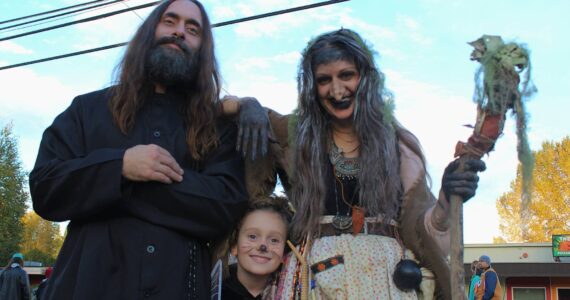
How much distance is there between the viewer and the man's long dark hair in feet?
9.18

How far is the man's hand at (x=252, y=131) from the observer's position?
2885mm

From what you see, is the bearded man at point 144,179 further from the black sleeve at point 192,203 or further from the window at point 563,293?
the window at point 563,293

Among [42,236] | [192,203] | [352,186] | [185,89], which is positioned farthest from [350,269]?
[42,236]

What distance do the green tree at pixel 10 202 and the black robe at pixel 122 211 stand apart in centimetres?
3303

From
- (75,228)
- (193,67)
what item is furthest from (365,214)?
(75,228)

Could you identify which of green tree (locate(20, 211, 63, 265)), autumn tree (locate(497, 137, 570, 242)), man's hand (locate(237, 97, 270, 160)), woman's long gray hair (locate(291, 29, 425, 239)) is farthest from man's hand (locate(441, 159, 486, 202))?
green tree (locate(20, 211, 63, 265))

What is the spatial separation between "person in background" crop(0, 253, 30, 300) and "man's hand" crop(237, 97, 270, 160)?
9.81m

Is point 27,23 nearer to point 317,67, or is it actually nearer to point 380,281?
point 317,67

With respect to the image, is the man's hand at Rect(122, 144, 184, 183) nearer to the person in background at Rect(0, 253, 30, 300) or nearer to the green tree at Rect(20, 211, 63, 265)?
the person in background at Rect(0, 253, 30, 300)

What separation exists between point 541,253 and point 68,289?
66.1 ft

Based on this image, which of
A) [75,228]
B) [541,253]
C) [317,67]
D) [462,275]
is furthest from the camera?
[541,253]

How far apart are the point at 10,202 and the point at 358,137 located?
34.0 metres

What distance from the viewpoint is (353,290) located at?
270 centimetres

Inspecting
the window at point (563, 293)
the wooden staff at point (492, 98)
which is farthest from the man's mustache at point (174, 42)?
the window at point (563, 293)
